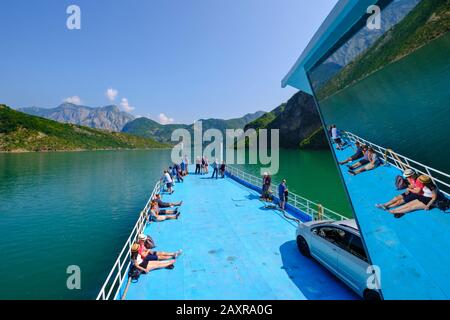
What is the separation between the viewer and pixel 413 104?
1194 mm

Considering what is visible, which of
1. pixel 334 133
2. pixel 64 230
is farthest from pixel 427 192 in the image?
pixel 64 230

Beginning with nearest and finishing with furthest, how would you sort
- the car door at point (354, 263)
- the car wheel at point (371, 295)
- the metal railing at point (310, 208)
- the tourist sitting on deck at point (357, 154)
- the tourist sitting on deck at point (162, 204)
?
the tourist sitting on deck at point (357, 154), the car wheel at point (371, 295), the car door at point (354, 263), the metal railing at point (310, 208), the tourist sitting on deck at point (162, 204)

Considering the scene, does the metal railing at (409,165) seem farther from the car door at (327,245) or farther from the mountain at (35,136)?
the mountain at (35,136)

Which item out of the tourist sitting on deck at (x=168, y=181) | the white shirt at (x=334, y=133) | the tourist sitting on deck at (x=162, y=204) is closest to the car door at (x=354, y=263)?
the white shirt at (x=334, y=133)

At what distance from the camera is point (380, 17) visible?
5.12 feet

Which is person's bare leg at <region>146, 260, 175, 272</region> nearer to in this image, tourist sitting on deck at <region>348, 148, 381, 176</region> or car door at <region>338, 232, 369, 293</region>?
car door at <region>338, 232, 369, 293</region>

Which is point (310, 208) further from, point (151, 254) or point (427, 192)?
point (427, 192)

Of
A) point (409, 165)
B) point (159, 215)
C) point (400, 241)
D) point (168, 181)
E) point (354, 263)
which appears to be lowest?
point (159, 215)

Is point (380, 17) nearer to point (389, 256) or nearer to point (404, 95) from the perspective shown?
point (404, 95)

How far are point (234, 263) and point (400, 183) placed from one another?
6621 mm

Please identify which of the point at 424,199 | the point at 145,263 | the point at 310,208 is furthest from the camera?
the point at 310,208

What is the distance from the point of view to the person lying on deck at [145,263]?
6.78 metres

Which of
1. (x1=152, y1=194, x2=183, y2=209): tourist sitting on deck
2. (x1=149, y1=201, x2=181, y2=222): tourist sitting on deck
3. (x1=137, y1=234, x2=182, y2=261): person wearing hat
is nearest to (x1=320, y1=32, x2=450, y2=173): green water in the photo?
(x1=137, y1=234, x2=182, y2=261): person wearing hat
